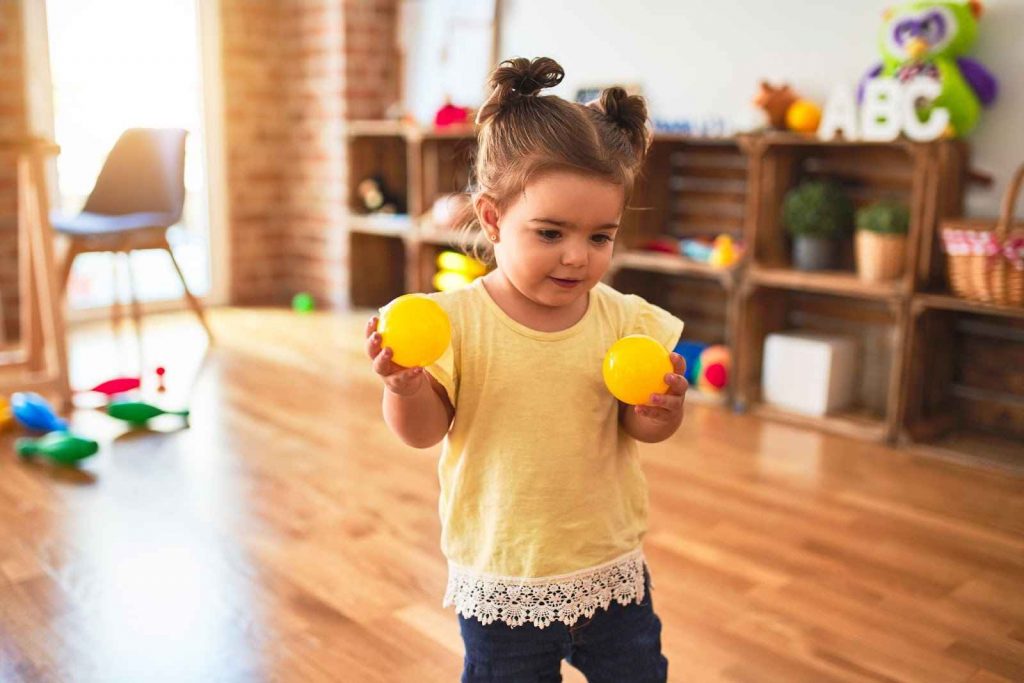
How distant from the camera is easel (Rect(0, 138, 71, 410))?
3.12 m

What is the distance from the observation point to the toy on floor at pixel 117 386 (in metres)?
3.31

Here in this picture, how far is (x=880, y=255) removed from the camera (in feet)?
9.67

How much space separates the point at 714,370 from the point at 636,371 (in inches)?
94.4

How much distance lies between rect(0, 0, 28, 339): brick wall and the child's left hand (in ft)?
12.9

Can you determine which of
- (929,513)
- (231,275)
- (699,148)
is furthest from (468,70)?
(929,513)

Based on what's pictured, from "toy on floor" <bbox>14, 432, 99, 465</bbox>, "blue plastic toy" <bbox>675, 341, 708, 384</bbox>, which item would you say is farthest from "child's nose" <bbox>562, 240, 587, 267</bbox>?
"blue plastic toy" <bbox>675, 341, 708, 384</bbox>

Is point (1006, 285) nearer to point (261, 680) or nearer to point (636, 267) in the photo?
point (636, 267)

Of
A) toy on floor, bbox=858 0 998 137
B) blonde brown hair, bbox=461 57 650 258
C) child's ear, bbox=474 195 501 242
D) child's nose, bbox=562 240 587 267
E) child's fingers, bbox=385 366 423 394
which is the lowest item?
child's fingers, bbox=385 366 423 394

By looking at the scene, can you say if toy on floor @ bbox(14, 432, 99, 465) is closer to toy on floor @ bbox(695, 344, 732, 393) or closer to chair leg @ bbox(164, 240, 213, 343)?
chair leg @ bbox(164, 240, 213, 343)

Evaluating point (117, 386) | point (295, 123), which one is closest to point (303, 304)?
point (295, 123)

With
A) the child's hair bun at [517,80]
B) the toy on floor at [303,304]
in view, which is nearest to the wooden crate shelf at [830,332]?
the child's hair bun at [517,80]

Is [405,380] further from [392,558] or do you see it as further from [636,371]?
[392,558]

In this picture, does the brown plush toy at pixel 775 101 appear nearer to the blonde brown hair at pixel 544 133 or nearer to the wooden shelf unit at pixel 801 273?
the wooden shelf unit at pixel 801 273

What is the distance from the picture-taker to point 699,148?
3.77 m
